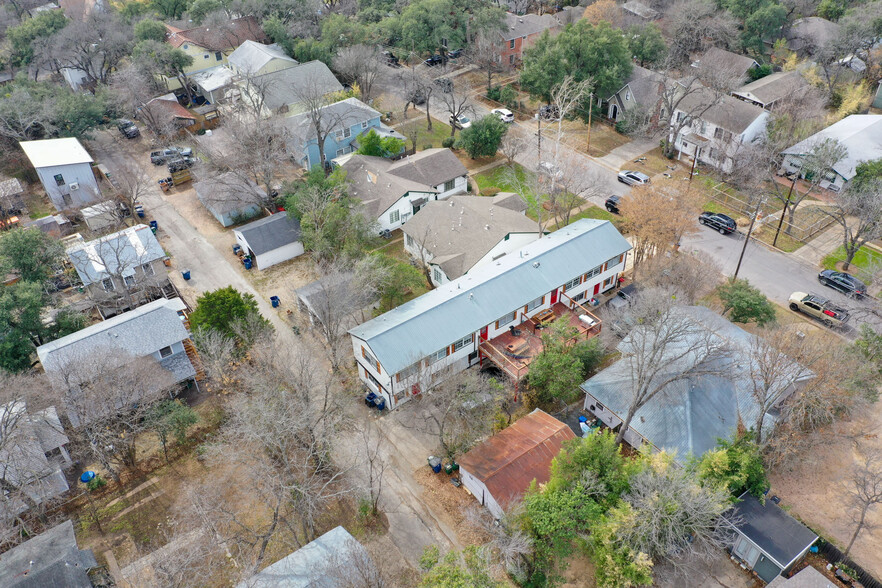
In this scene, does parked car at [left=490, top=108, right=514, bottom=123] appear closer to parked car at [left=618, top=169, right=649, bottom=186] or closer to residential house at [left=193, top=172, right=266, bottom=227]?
parked car at [left=618, top=169, right=649, bottom=186]

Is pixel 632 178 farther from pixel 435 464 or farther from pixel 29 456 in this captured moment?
pixel 29 456

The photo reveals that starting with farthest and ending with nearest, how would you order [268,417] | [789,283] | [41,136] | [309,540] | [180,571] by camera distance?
[41,136], [789,283], [309,540], [268,417], [180,571]

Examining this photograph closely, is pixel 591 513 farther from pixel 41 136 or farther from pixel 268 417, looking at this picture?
pixel 41 136

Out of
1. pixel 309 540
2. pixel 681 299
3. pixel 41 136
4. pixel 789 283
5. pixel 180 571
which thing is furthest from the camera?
pixel 41 136

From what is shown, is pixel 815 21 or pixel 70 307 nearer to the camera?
pixel 70 307

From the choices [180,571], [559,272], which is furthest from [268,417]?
[559,272]

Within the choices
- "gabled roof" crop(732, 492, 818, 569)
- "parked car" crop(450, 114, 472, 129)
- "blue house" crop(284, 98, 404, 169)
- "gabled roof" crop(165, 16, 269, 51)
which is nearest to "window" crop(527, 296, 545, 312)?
"gabled roof" crop(732, 492, 818, 569)

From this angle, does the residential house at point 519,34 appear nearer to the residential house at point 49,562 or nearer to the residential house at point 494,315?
the residential house at point 494,315
